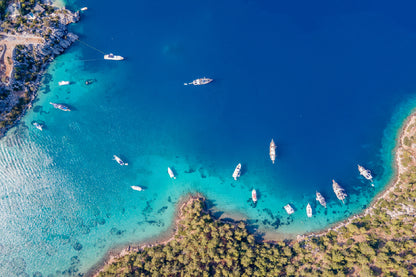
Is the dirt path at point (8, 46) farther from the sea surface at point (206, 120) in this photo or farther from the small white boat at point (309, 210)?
the small white boat at point (309, 210)

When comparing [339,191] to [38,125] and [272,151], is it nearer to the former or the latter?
[272,151]

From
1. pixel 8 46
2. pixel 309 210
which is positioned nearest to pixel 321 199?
pixel 309 210

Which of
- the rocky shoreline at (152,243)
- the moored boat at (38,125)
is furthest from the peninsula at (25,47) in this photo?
the rocky shoreline at (152,243)

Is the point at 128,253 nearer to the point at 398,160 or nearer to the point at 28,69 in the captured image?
the point at 28,69

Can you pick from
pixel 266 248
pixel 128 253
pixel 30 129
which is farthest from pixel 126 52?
pixel 266 248

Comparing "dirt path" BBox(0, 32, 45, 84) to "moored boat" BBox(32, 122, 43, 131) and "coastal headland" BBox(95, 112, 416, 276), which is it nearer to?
"moored boat" BBox(32, 122, 43, 131)

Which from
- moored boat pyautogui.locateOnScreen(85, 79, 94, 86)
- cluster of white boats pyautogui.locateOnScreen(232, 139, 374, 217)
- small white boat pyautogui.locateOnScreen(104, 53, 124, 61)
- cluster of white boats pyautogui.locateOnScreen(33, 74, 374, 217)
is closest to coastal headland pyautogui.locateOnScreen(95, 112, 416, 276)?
cluster of white boats pyautogui.locateOnScreen(232, 139, 374, 217)
